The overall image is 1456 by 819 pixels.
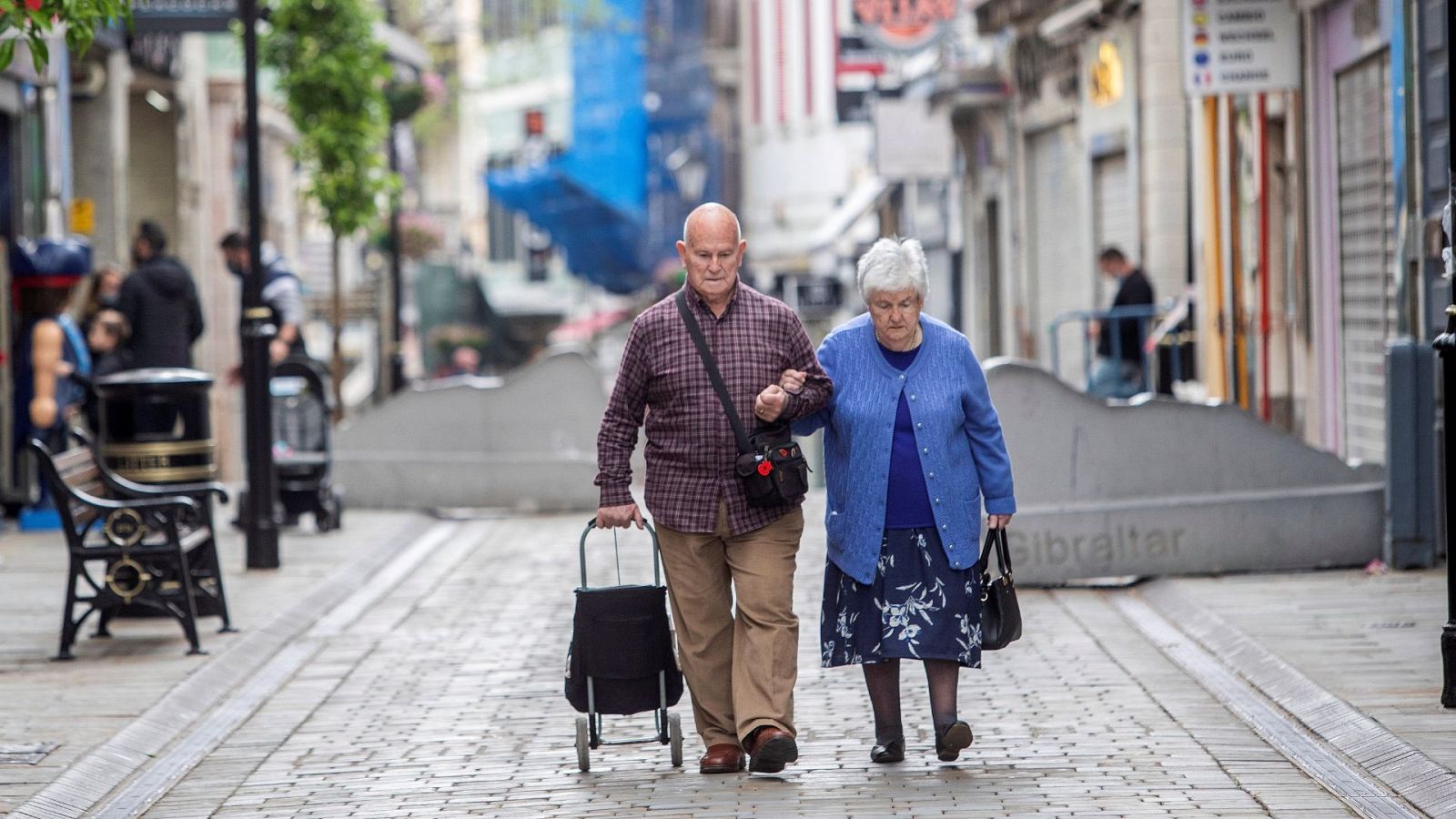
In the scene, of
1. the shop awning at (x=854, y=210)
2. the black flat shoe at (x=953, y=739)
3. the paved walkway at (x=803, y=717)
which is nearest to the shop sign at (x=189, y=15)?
the paved walkway at (x=803, y=717)

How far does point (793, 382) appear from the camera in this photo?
7.36 meters

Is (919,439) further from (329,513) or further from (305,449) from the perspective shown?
(305,449)

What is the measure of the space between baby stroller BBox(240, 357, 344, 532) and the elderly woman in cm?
907

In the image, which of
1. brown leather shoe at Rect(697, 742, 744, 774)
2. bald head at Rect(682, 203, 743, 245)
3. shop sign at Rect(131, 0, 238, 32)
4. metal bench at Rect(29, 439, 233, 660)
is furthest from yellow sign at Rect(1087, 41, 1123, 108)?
brown leather shoe at Rect(697, 742, 744, 774)

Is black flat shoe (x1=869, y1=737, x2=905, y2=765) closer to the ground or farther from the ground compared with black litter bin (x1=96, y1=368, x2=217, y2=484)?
closer to the ground

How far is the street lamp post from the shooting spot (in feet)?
44.7

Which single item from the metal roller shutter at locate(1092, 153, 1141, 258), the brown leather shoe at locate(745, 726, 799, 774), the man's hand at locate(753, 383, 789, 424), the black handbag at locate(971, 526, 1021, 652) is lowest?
the brown leather shoe at locate(745, 726, 799, 774)

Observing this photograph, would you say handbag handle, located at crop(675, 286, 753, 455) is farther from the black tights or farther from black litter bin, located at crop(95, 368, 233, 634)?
black litter bin, located at crop(95, 368, 233, 634)

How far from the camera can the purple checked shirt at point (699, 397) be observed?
24.3ft

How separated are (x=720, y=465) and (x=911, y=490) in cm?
60

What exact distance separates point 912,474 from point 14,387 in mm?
11338

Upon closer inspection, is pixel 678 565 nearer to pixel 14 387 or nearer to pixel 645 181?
pixel 14 387

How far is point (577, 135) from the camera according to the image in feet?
186

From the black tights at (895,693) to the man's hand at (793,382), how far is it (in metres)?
0.91
